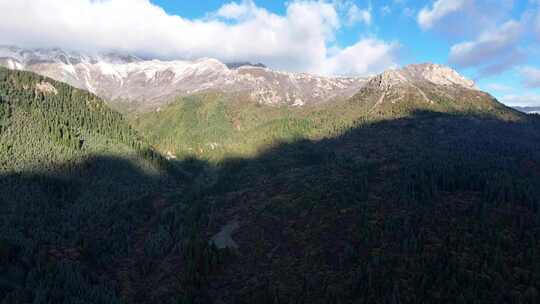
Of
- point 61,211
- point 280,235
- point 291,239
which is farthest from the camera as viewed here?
point 61,211

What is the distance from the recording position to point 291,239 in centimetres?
11112

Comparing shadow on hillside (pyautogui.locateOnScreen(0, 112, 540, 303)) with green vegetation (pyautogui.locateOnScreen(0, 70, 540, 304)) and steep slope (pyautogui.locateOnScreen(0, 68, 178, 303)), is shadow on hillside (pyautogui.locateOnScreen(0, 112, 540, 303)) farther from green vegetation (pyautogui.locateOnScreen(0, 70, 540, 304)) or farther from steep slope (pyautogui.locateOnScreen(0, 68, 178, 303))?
steep slope (pyautogui.locateOnScreen(0, 68, 178, 303))

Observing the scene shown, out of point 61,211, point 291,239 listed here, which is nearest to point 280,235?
point 291,239

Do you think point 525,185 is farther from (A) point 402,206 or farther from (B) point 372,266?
(B) point 372,266

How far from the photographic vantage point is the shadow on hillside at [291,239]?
275 feet

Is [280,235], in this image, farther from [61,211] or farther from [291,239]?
[61,211]

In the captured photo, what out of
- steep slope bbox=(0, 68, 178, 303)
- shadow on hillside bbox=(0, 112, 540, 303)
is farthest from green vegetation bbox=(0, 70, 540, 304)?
steep slope bbox=(0, 68, 178, 303)

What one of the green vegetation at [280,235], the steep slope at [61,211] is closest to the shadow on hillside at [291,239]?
the green vegetation at [280,235]

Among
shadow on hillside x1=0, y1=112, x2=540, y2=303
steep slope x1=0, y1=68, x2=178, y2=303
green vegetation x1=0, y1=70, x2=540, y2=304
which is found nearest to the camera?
shadow on hillside x1=0, y1=112, x2=540, y2=303

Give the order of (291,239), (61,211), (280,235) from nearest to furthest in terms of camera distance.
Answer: (291,239) < (280,235) < (61,211)

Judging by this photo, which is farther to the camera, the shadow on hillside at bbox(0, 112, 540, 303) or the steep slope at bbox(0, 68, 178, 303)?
the steep slope at bbox(0, 68, 178, 303)

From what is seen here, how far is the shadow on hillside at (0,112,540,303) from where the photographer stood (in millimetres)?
83938

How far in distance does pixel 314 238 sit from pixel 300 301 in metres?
26.6

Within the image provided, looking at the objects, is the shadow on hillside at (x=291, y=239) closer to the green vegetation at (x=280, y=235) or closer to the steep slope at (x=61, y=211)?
the green vegetation at (x=280, y=235)
